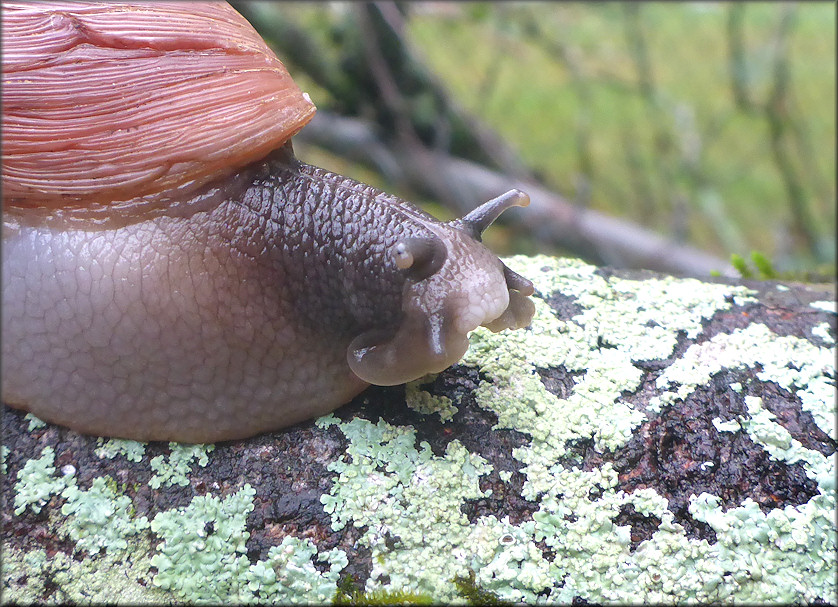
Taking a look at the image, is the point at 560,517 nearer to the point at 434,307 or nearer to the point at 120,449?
the point at 434,307

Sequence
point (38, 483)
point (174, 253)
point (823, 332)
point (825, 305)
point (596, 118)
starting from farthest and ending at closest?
point (596, 118) → point (825, 305) → point (823, 332) → point (174, 253) → point (38, 483)

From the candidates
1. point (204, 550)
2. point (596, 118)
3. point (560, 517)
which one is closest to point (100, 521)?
point (204, 550)

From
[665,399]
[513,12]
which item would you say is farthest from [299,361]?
[513,12]

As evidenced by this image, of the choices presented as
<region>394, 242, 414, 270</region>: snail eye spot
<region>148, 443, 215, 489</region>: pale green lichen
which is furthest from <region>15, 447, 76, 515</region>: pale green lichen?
<region>394, 242, 414, 270</region>: snail eye spot

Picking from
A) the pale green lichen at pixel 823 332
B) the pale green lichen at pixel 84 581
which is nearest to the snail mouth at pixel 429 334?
the pale green lichen at pixel 84 581

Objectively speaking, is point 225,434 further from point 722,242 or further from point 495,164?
point 722,242
